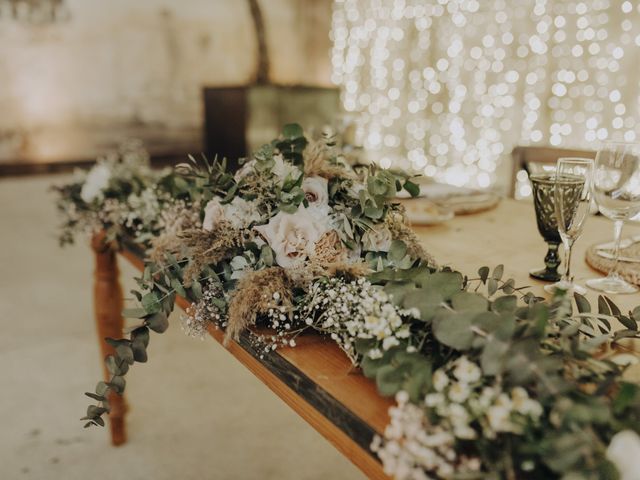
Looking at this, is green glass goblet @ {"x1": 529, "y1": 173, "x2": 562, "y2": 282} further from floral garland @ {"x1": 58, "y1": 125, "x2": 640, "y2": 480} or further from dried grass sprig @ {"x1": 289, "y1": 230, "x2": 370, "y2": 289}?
dried grass sprig @ {"x1": 289, "y1": 230, "x2": 370, "y2": 289}

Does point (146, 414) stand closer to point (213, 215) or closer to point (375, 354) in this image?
point (213, 215)

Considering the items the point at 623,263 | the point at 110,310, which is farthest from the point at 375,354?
the point at 110,310

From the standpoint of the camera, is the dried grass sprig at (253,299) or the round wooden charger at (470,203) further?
the round wooden charger at (470,203)

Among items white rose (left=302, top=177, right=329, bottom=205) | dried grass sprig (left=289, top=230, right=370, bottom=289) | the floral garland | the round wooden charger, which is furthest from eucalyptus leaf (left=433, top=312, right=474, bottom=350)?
the round wooden charger

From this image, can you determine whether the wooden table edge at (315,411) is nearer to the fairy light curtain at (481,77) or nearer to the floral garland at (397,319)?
the floral garland at (397,319)

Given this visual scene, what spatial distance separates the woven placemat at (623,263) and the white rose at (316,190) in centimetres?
62

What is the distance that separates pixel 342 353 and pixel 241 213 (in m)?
0.30

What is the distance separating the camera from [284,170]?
98cm

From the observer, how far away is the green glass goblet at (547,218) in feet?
3.54

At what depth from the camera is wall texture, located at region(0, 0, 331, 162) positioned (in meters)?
3.75

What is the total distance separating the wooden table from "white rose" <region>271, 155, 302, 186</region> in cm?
26

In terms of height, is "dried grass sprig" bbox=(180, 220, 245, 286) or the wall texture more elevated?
the wall texture

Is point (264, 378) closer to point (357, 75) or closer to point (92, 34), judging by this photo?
point (92, 34)

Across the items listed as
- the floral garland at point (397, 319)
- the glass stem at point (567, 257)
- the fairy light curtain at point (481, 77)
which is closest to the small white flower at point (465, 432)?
the floral garland at point (397, 319)
